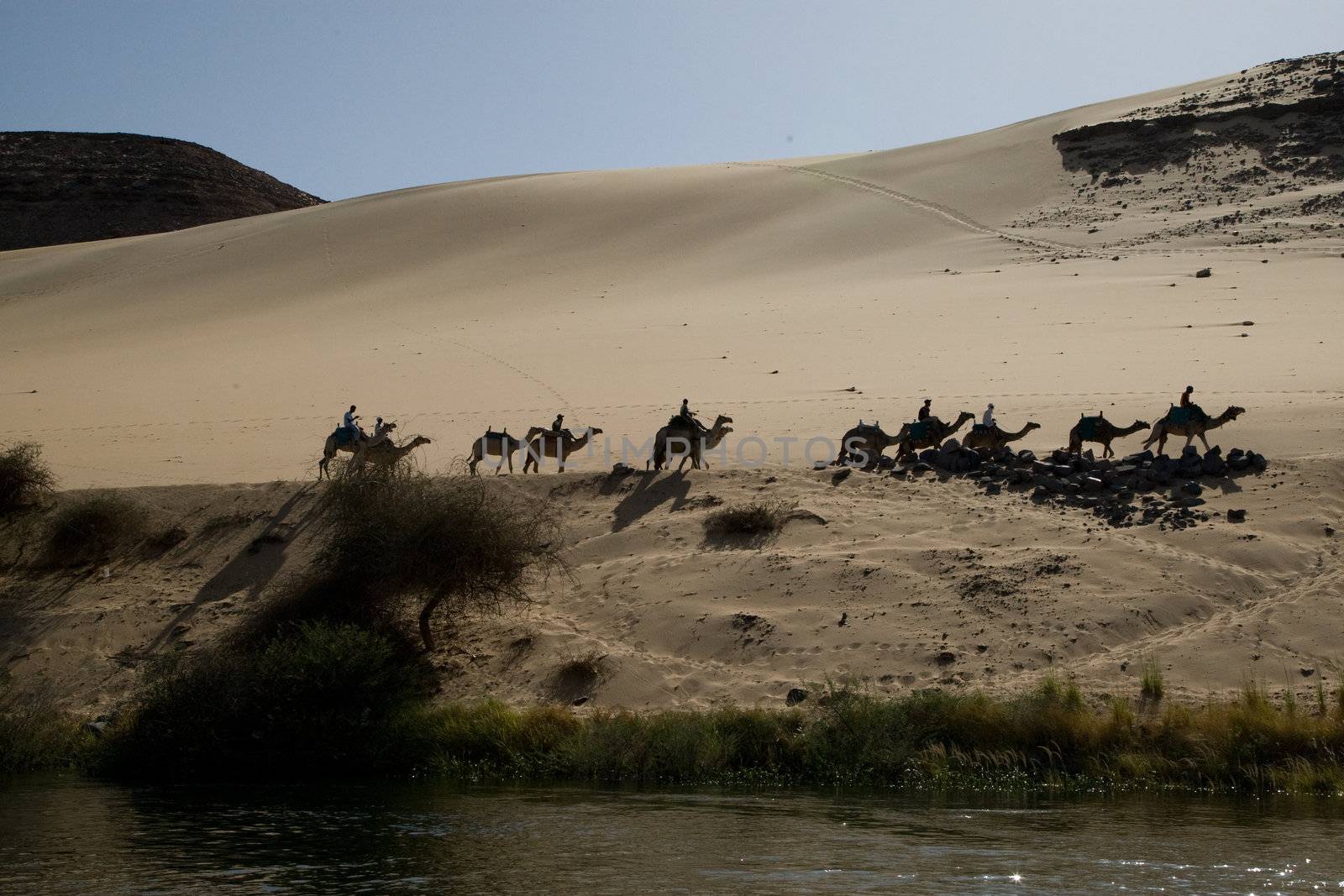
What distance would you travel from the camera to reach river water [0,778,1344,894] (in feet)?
34.1

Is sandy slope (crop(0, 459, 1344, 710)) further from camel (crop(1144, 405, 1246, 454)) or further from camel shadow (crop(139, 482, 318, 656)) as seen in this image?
Result: camel (crop(1144, 405, 1246, 454))

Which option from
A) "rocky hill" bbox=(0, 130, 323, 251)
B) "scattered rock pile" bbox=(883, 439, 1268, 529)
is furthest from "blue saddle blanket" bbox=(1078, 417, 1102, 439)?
"rocky hill" bbox=(0, 130, 323, 251)

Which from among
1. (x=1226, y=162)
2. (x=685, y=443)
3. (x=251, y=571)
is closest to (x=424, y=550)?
(x=251, y=571)

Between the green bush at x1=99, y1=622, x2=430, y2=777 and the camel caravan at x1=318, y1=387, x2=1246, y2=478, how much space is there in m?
4.73

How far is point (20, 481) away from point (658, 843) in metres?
14.2

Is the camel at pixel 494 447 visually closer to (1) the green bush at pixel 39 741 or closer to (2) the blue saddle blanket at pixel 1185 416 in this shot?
(1) the green bush at pixel 39 741

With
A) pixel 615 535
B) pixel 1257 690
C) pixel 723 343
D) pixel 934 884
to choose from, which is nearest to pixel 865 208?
pixel 723 343

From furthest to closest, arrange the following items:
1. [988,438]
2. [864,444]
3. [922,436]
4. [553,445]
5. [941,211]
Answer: [941,211]
[553,445]
[864,444]
[922,436]
[988,438]

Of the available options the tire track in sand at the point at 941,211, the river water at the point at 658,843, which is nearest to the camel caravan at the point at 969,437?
the river water at the point at 658,843

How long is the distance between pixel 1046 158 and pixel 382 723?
4551 cm

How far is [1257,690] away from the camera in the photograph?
1489cm

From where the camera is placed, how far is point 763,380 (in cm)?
2967

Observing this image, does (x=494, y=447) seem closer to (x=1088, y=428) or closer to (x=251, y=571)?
(x=251, y=571)

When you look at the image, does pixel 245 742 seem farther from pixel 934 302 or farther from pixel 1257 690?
pixel 934 302
